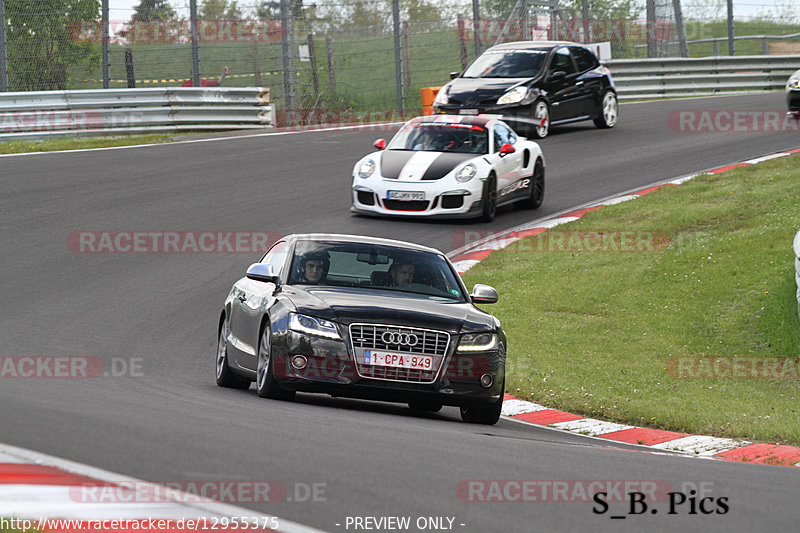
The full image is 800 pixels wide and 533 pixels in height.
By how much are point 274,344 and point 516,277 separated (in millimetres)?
6534

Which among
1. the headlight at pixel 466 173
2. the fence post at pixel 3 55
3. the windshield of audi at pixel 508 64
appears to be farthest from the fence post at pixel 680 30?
the fence post at pixel 3 55

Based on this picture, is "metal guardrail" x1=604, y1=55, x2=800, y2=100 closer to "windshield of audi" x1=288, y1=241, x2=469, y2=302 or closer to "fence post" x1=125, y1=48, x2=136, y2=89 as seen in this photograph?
"fence post" x1=125, y1=48, x2=136, y2=89

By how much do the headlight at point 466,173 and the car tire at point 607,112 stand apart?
31.5ft

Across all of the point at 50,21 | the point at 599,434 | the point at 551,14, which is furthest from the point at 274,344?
the point at 551,14

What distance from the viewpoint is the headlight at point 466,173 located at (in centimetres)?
1703

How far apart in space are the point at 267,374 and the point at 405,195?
29.5 feet

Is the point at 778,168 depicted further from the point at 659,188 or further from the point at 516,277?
the point at 516,277

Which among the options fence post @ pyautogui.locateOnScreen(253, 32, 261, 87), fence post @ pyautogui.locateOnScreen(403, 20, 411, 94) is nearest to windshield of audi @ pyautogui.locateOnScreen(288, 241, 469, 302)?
fence post @ pyautogui.locateOnScreen(253, 32, 261, 87)

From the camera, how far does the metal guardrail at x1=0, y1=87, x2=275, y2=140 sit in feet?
74.9

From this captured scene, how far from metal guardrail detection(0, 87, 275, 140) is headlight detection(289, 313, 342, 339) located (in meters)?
15.9

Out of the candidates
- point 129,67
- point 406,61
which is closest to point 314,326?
point 129,67

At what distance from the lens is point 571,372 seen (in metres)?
10.4

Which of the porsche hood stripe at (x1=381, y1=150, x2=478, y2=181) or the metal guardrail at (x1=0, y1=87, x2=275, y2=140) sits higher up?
the metal guardrail at (x1=0, y1=87, x2=275, y2=140)

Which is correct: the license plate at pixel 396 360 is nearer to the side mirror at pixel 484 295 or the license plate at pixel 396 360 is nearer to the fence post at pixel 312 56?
the side mirror at pixel 484 295
